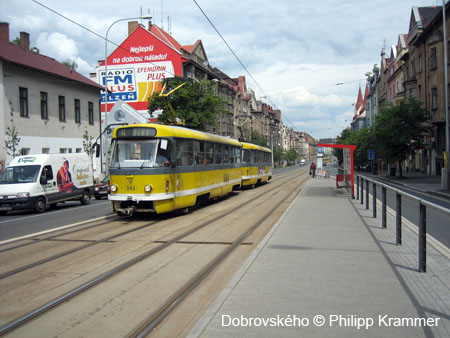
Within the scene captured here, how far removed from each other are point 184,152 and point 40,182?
280 inches

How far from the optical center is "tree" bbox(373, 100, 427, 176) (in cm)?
3744

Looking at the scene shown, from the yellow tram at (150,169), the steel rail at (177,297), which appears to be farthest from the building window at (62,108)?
the steel rail at (177,297)

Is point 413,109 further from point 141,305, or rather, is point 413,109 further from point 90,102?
point 141,305

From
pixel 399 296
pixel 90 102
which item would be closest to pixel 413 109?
pixel 90 102

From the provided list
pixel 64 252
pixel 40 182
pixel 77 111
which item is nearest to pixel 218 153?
pixel 40 182

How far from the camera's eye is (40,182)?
1780 cm

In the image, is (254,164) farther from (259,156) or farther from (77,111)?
(77,111)

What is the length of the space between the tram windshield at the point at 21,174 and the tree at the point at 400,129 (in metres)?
29.9

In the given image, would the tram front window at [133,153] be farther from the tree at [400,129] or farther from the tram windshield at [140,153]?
the tree at [400,129]

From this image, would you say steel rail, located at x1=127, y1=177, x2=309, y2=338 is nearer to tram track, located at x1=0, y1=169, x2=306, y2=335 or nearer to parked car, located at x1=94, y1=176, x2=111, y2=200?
tram track, located at x1=0, y1=169, x2=306, y2=335

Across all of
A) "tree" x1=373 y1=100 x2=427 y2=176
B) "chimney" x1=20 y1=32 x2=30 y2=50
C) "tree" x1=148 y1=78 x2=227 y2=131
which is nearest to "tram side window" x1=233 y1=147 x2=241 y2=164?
"tree" x1=148 y1=78 x2=227 y2=131

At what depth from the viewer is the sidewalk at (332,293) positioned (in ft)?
14.1

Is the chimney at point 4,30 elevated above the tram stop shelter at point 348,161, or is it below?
above

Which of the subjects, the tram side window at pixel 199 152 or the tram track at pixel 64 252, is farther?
the tram side window at pixel 199 152
